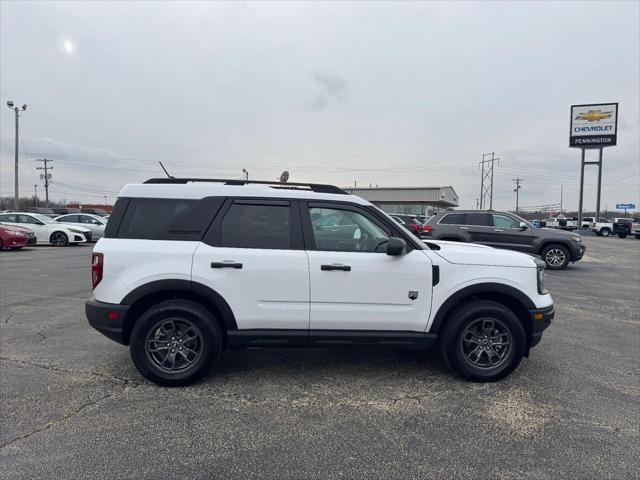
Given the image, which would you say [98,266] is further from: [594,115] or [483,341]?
[594,115]

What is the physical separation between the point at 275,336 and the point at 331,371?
0.81m

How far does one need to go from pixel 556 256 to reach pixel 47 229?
21.2 meters

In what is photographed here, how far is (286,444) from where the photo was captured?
2.82 metres

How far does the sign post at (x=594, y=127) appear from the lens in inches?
1644

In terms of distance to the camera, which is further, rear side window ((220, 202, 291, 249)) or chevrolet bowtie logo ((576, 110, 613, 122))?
chevrolet bowtie logo ((576, 110, 613, 122))

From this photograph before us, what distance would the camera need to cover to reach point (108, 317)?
12.0 feet

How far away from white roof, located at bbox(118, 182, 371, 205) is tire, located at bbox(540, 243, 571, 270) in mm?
10133

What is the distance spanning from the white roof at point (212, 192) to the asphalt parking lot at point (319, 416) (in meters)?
1.81

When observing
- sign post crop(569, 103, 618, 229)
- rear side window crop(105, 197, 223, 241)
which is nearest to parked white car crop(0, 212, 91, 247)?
rear side window crop(105, 197, 223, 241)

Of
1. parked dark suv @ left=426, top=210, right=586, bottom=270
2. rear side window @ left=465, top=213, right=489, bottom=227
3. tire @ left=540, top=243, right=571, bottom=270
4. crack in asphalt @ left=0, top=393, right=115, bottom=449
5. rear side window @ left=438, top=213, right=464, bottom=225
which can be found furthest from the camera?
rear side window @ left=438, top=213, right=464, bottom=225

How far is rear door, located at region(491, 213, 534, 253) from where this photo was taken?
1162cm

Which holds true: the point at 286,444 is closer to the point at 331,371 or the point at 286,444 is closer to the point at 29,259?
the point at 331,371

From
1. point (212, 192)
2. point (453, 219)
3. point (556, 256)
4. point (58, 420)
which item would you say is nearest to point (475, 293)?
point (212, 192)

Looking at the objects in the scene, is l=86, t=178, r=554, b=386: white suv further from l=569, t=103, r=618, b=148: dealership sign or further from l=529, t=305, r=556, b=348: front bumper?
l=569, t=103, r=618, b=148: dealership sign
